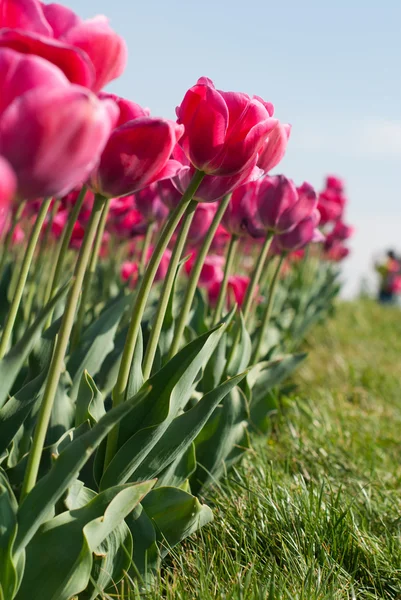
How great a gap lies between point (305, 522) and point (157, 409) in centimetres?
A: 42

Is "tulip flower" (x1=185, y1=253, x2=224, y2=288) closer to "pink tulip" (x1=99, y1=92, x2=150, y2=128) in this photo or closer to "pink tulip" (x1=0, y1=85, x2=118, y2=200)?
"pink tulip" (x1=99, y1=92, x2=150, y2=128)

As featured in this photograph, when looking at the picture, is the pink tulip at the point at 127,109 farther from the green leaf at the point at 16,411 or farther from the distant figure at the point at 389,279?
the distant figure at the point at 389,279

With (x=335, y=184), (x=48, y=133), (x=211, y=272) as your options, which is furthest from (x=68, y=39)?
(x=335, y=184)

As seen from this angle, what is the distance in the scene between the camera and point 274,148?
1.08 meters

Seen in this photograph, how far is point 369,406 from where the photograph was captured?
2934 millimetres

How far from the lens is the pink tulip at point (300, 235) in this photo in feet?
5.61

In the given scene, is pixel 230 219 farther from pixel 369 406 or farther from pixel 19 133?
pixel 369 406

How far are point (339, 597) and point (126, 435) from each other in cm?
43

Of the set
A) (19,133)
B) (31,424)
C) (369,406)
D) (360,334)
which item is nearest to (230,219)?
(31,424)

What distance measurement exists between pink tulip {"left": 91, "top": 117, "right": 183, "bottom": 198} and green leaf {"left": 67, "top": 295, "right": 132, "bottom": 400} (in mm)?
611

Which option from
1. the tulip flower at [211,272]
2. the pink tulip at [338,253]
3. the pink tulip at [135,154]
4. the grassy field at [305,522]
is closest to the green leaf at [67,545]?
the grassy field at [305,522]

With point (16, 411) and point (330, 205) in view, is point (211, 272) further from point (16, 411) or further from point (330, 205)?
point (330, 205)

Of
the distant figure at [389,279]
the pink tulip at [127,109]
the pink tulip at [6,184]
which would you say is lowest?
the distant figure at [389,279]

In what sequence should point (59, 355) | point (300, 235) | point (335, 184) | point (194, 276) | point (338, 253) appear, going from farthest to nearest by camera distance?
point (338, 253) < point (335, 184) < point (300, 235) < point (194, 276) < point (59, 355)
